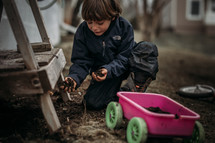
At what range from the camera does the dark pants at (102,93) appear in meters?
2.36

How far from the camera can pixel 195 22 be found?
18.7 m

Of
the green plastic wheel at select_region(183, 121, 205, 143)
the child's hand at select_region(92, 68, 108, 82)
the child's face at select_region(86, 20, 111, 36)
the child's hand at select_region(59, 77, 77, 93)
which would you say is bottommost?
the green plastic wheel at select_region(183, 121, 205, 143)

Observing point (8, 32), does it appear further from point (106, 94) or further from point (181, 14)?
point (181, 14)

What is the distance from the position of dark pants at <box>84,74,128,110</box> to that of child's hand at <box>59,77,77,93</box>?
351 mm

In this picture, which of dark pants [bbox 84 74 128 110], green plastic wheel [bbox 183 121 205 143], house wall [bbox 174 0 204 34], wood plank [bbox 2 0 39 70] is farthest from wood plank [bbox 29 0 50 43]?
house wall [bbox 174 0 204 34]

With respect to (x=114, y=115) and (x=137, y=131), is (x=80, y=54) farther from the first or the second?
(x=137, y=131)

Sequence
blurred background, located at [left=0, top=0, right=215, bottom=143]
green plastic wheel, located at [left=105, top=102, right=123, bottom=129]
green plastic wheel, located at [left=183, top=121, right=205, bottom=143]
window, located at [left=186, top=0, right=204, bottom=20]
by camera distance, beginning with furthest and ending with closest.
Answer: window, located at [left=186, top=0, right=204, bottom=20]
blurred background, located at [left=0, top=0, right=215, bottom=143]
green plastic wheel, located at [left=105, top=102, right=123, bottom=129]
green plastic wheel, located at [left=183, top=121, right=205, bottom=143]

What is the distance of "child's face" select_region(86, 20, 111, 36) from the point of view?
6.89 ft

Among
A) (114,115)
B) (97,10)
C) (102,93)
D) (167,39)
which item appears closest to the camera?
(114,115)

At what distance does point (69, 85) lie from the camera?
2.04 meters

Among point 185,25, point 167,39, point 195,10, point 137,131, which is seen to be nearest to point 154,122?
point 137,131

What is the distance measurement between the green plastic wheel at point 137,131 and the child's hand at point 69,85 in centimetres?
67

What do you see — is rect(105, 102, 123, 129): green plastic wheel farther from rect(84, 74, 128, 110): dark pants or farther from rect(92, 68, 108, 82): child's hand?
rect(84, 74, 128, 110): dark pants

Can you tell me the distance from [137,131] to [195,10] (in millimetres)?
19501
